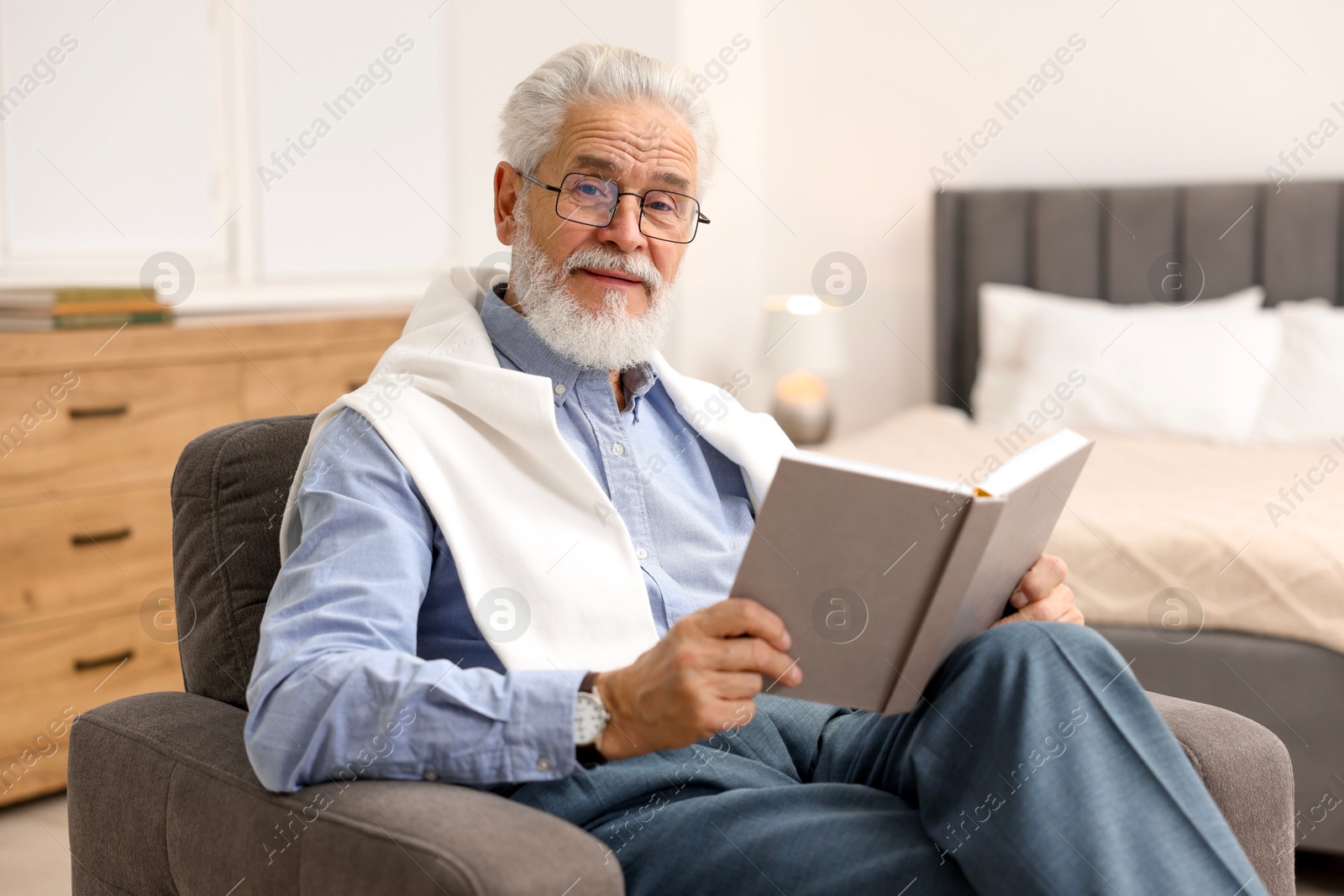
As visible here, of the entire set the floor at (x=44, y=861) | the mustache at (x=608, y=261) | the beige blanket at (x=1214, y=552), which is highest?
the mustache at (x=608, y=261)

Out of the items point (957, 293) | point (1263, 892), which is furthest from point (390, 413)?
point (957, 293)

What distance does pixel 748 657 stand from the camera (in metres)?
0.99

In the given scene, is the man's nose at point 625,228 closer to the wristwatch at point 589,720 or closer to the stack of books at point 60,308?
the wristwatch at point 589,720

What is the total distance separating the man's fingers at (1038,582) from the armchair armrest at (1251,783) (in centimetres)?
17

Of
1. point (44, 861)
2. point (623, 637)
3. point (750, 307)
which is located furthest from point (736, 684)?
point (750, 307)

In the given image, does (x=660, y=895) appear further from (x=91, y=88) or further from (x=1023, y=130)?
(x=1023, y=130)

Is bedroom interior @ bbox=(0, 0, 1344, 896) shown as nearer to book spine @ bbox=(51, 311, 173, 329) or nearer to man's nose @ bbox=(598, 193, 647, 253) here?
book spine @ bbox=(51, 311, 173, 329)

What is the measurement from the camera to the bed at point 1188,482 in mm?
2018

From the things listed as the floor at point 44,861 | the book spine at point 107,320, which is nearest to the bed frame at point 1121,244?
the floor at point 44,861

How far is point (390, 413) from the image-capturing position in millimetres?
1231

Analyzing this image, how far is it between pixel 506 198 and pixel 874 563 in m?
0.81

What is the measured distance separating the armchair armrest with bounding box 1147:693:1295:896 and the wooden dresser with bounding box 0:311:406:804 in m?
2.03

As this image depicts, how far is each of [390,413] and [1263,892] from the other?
0.89 meters

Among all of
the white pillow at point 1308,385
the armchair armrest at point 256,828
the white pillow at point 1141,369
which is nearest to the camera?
the armchair armrest at point 256,828
